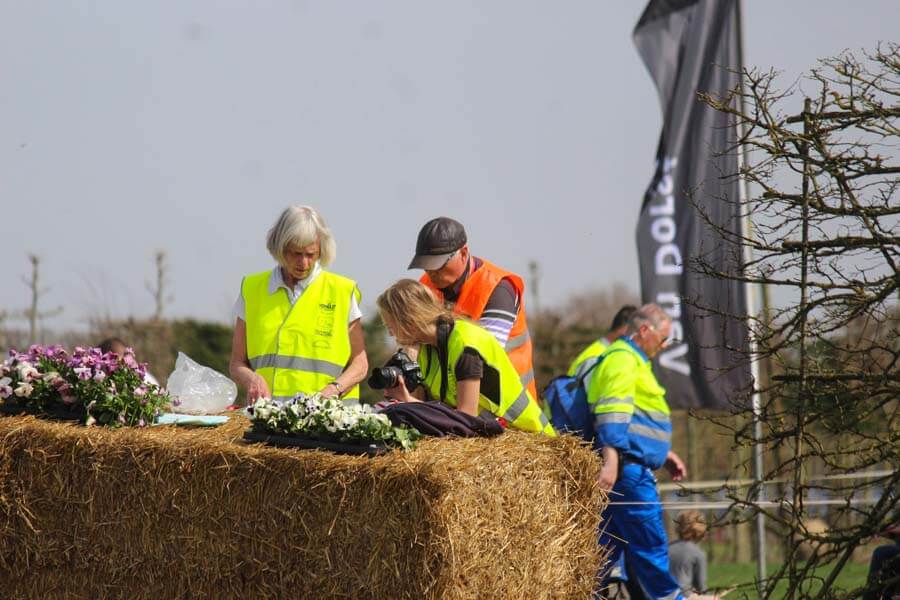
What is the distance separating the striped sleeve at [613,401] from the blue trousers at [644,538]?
0.27 meters

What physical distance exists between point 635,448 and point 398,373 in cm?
268

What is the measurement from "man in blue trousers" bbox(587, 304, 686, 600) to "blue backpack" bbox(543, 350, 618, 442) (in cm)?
13

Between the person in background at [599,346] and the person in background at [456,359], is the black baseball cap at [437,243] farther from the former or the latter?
the person in background at [599,346]

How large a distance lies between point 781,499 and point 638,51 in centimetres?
726

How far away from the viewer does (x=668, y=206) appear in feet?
36.4

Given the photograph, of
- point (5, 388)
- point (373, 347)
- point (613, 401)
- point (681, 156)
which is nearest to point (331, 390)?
point (5, 388)

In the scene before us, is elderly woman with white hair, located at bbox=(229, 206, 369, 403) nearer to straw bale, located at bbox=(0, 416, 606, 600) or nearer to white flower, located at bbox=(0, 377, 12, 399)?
straw bale, located at bbox=(0, 416, 606, 600)

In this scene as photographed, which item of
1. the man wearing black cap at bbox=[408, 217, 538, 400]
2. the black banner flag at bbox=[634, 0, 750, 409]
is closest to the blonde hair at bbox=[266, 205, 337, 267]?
the man wearing black cap at bbox=[408, 217, 538, 400]

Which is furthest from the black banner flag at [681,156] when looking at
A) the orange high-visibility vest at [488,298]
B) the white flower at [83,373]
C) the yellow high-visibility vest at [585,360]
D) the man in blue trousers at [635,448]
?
the white flower at [83,373]

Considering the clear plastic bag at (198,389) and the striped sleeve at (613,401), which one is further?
the striped sleeve at (613,401)

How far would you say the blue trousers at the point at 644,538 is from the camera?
25.7 feet

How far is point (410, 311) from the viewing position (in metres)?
5.57

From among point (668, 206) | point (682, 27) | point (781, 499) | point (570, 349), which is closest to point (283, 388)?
point (781, 499)

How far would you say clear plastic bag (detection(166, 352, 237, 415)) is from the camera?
21.8 feet
